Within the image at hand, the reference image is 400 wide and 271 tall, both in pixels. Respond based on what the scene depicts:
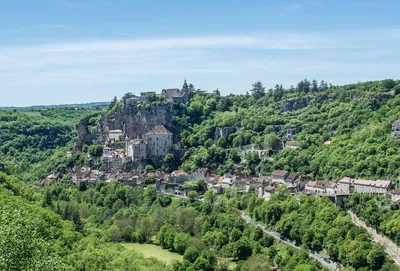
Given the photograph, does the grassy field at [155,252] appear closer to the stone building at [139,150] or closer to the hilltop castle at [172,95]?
the stone building at [139,150]

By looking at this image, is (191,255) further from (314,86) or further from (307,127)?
(314,86)

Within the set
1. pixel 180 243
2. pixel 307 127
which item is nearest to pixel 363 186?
pixel 180 243

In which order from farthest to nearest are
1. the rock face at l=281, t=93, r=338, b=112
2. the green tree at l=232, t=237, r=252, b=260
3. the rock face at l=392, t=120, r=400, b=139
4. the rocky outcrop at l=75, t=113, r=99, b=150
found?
the rocky outcrop at l=75, t=113, r=99, b=150, the rock face at l=281, t=93, r=338, b=112, the rock face at l=392, t=120, r=400, b=139, the green tree at l=232, t=237, r=252, b=260

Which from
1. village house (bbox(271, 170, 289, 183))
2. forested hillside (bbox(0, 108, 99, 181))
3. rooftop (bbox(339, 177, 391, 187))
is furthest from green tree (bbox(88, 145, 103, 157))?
rooftop (bbox(339, 177, 391, 187))

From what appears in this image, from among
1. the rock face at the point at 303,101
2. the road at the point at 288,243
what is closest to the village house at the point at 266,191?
the road at the point at 288,243

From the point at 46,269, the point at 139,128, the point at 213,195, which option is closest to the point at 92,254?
the point at 46,269

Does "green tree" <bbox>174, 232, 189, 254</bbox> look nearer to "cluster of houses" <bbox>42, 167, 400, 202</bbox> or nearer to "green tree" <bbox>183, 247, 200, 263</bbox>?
"green tree" <bbox>183, 247, 200, 263</bbox>
